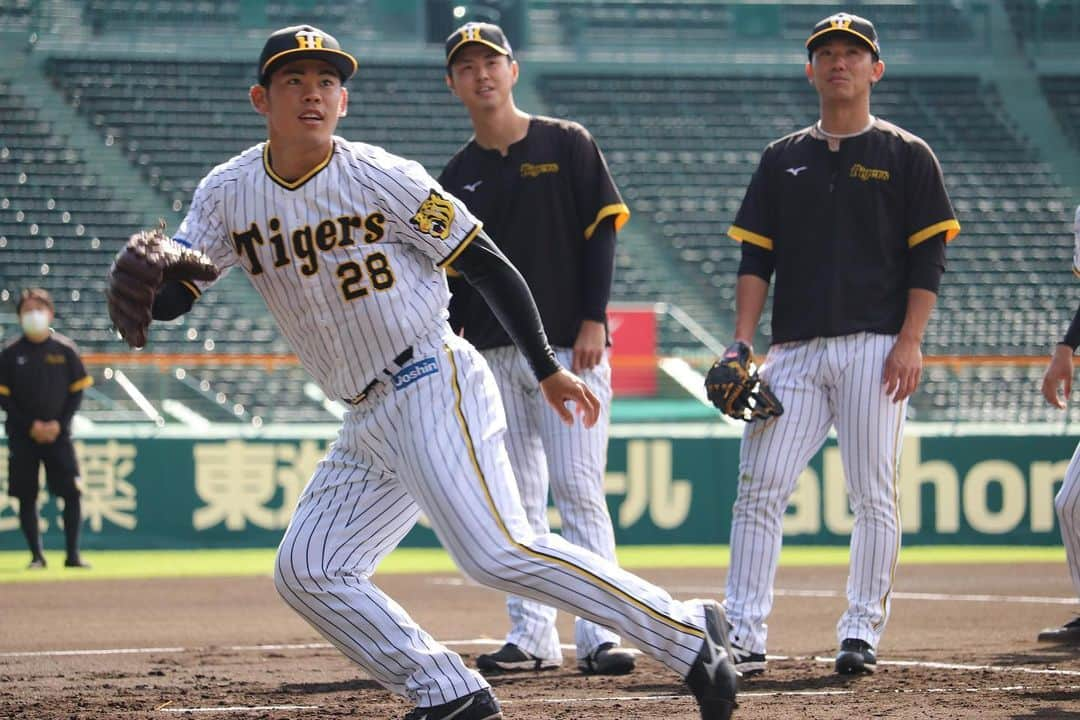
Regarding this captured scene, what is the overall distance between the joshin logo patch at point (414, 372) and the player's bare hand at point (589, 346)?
1.97 meters

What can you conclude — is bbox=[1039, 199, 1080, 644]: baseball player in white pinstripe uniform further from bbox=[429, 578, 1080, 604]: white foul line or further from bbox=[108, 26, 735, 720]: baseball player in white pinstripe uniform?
bbox=[108, 26, 735, 720]: baseball player in white pinstripe uniform

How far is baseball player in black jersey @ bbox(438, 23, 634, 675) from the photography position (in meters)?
6.20

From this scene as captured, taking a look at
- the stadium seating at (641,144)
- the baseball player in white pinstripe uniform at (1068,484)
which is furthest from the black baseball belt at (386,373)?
the stadium seating at (641,144)

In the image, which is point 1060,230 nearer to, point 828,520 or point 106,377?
point 828,520

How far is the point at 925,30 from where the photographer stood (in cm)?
2716

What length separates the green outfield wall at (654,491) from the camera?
13.5m

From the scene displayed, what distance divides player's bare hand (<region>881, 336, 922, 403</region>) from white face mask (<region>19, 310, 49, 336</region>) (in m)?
7.80

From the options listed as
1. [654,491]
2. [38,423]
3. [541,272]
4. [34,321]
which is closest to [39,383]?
[38,423]

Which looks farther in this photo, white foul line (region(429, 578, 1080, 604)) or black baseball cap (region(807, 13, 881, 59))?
white foul line (region(429, 578, 1080, 604))

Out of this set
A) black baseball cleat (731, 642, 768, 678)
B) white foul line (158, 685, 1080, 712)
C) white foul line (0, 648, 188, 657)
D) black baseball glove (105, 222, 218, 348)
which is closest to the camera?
black baseball glove (105, 222, 218, 348)

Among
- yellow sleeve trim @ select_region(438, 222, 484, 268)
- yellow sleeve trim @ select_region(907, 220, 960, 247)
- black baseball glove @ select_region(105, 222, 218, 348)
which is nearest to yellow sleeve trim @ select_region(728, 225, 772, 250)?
yellow sleeve trim @ select_region(907, 220, 960, 247)

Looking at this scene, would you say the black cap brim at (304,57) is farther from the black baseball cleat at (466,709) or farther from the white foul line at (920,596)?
the white foul line at (920,596)

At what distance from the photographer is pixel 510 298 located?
14.3 ft

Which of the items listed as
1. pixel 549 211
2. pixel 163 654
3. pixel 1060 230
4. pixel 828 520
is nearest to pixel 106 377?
pixel 828 520
